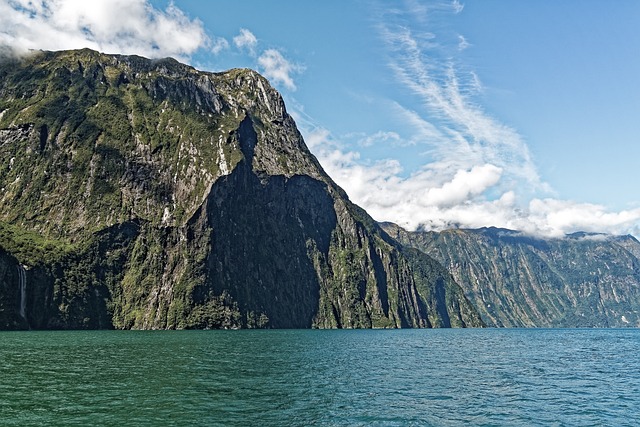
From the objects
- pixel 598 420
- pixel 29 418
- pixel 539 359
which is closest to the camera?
pixel 29 418

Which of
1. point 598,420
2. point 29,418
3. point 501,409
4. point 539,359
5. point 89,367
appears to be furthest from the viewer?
point 539,359

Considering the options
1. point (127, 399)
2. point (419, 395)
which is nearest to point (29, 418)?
point (127, 399)

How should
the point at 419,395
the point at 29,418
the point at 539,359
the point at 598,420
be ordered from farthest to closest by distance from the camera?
the point at 539,359, the point at 419,395, the point at 598,420, the point at 29,418

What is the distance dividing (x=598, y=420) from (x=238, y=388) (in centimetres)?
3197

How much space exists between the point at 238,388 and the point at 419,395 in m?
17.8

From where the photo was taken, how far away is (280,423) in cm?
3572

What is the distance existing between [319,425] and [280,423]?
2.76m

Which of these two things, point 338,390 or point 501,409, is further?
point 338,390

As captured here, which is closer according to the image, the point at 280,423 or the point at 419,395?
the point at 280,423

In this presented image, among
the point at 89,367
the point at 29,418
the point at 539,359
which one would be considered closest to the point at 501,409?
the point at 29,418

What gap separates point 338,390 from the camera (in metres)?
→ 51.0

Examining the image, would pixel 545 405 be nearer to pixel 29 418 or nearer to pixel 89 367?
pixel 29 418

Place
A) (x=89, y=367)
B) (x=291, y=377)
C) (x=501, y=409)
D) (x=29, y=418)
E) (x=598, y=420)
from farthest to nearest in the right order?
(x=89, y=367)
(x=291, y=377)
(x=501, y=409)
(x=598, y=420)
(x=29, y=418)

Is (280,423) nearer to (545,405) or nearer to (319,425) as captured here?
(319,425)
